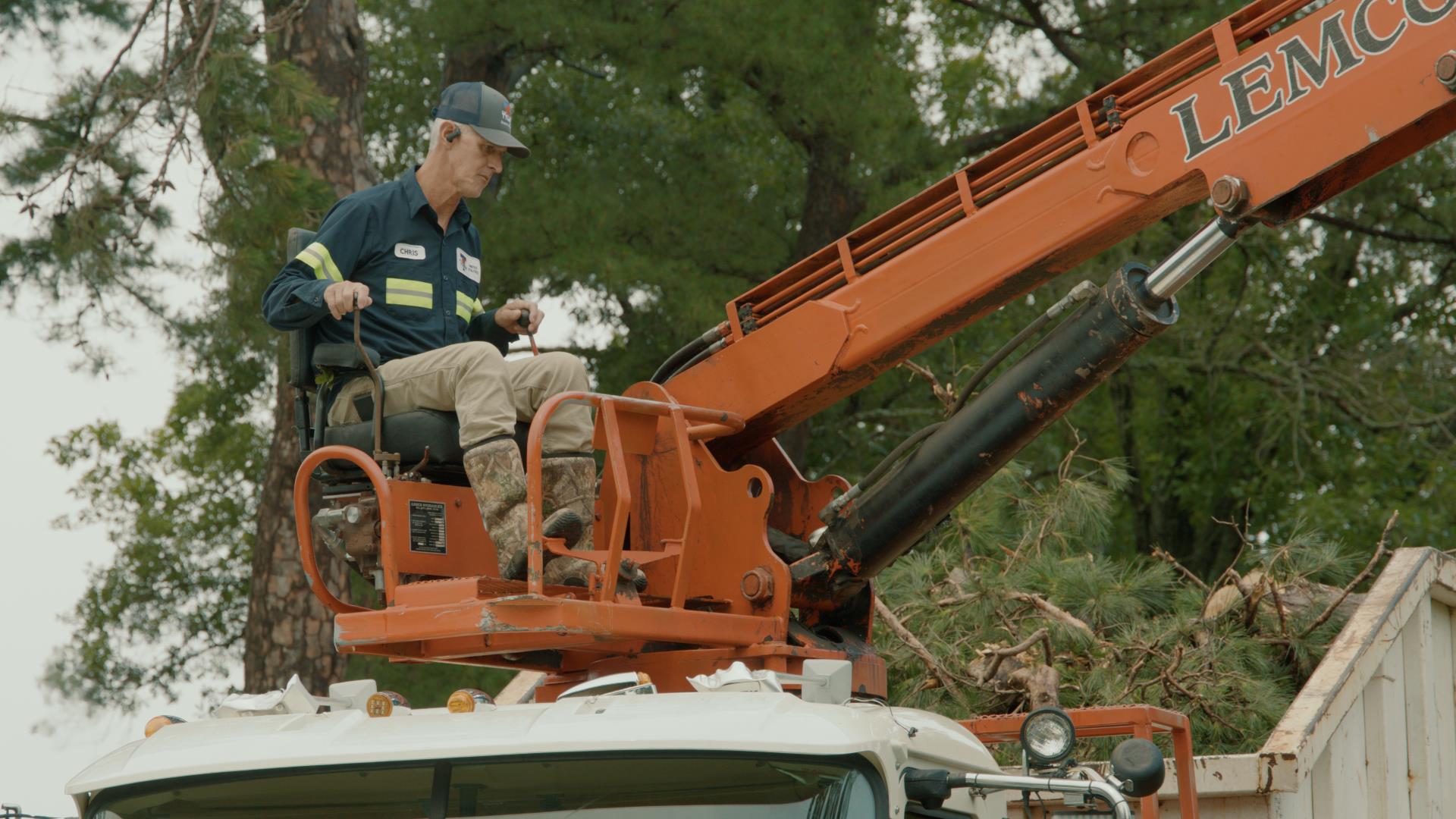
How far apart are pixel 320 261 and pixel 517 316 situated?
741 millimetres

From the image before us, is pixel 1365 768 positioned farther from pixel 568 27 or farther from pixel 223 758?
pixel 568 27

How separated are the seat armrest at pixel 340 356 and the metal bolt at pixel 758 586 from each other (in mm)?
1365

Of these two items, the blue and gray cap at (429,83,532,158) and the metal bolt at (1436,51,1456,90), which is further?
the blue and gray cap at (429,83,532,158)

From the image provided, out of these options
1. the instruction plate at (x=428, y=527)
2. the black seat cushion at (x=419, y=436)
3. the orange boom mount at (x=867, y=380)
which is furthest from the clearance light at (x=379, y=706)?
the black seat cushion at (x=419, y=436)

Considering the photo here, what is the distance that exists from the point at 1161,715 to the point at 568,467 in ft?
6.50

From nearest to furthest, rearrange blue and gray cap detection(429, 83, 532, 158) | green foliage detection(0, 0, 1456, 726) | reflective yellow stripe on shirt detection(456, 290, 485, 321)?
blue and gray cap detection(429, 83, 532, 158), reflective yellow stripe on shirt detection(456, 290, 485, 321), green foliage detection(0, 0, 1456, 726)

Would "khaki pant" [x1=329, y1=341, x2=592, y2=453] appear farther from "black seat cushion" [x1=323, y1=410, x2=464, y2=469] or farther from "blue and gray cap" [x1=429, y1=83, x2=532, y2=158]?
"blue and gray cap" [x1=429, y1=83, x2=532, y2=158]

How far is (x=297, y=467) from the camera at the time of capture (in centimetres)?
1000

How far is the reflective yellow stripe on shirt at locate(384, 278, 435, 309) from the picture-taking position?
18.6ft

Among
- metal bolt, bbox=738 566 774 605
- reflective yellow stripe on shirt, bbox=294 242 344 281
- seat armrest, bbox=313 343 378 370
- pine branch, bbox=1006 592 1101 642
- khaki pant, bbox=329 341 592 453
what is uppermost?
reflective yellow stripe on shirt, bbox=294 242 344 281

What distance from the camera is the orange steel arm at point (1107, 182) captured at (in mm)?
5105

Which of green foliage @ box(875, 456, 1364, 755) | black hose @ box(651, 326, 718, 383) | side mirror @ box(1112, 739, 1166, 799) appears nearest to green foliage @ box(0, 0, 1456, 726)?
green foliage @ box(875, 456, 1364, 755)

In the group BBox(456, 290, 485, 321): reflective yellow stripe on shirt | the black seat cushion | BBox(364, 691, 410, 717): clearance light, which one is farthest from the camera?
BBox(456, 290, 485, 321): reflective yellow stripe on shirt

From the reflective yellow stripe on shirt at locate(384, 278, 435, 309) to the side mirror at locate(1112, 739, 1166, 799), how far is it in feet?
9.22
